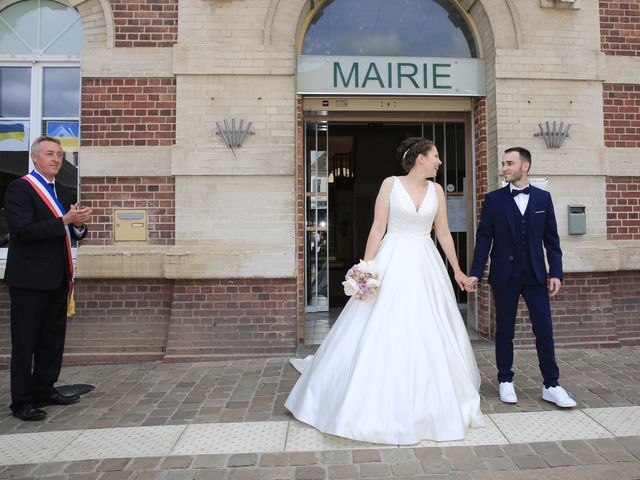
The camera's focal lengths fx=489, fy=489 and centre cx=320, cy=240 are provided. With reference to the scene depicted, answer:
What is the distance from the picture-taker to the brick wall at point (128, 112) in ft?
19.0

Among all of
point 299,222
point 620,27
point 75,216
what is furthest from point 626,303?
point 75,216

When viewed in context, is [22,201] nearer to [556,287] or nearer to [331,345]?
[331,345]

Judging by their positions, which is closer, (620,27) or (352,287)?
(352,287)

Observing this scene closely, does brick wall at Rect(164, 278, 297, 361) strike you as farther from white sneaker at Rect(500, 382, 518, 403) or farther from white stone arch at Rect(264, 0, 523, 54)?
white stone arch at Rect(264, 0, 523, 54)

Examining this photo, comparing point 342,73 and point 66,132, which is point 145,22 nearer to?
point 66,132

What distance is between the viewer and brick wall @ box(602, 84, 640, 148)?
6.15m

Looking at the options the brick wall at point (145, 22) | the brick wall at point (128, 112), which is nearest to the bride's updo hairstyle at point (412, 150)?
the brick wall at point (128, 112)

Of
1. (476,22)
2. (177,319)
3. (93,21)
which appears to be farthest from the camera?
(476,22)

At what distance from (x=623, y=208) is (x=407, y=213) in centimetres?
381

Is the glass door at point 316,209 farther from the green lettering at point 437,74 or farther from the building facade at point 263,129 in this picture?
the green lettering at point 437,74

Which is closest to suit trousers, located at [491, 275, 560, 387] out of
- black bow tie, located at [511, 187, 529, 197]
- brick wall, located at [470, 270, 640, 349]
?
black bow tie, located at [511, 187, 529, 197]

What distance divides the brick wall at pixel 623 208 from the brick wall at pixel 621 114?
481mm

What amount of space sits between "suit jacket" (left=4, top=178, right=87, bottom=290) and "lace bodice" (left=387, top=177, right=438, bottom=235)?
2691 millimetres

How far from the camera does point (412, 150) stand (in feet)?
13.3
